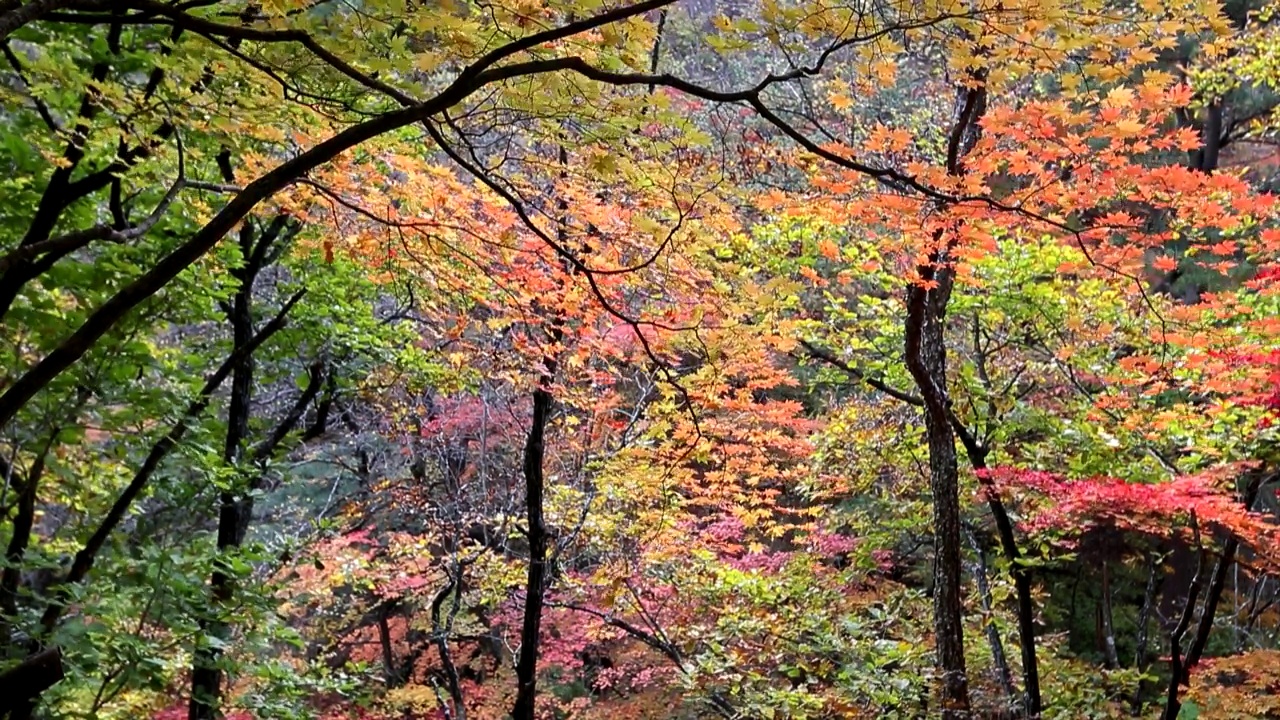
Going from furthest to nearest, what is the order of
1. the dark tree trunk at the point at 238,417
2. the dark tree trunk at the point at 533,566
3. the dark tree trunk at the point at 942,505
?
the dark tree trunk at the point at 533,566 → the dark tree trunk at the point at 238,417 → the dark tree trunk at the point at 942,505

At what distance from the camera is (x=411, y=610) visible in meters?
10.5

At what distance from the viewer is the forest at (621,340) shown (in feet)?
7.79

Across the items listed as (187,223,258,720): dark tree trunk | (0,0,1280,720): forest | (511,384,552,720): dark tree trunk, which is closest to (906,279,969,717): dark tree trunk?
(0,0,1280,720): forest

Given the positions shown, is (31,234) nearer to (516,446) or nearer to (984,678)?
(516,446)

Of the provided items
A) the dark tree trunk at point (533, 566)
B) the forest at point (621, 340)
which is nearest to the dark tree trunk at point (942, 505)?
the forest at point (621, 340)

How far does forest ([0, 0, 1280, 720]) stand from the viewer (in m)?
2.38

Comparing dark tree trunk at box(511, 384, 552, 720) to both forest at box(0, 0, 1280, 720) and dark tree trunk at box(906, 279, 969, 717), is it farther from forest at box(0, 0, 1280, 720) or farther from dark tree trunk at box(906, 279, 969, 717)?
dark tree trunk at box(906, 279, 969, 717)

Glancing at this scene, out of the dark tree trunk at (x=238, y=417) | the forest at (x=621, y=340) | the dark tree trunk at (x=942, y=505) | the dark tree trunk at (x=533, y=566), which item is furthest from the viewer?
the dark tree trunk at (x=533, y=566)

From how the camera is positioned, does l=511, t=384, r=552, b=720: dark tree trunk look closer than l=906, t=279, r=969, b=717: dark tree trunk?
No

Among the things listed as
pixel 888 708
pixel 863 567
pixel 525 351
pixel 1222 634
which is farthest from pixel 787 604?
pixel 1222 634

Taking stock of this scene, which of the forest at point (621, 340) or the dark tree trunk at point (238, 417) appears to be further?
the dark tree trunk at point (238, 417)

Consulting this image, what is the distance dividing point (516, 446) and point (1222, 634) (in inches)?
290

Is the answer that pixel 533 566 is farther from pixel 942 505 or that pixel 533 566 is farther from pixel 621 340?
pixel 942 505

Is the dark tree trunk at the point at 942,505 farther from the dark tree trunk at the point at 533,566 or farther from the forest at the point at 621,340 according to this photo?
the dark tree trunk at the point at 533,566
